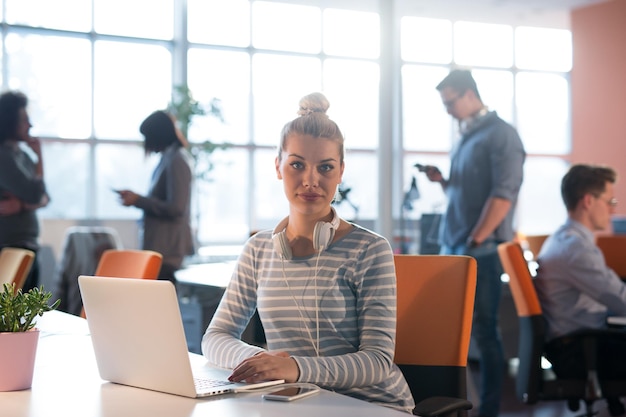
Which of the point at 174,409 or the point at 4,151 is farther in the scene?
the point at 4,151

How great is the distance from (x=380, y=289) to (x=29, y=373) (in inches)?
28.4

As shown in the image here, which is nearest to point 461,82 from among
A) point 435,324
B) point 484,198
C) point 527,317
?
point 484,198

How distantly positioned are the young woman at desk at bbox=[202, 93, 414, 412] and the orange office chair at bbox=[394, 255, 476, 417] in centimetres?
15

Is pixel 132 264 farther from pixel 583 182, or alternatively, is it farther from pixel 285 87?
pixel 285 87

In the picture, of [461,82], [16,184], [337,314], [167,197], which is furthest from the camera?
[167,197]

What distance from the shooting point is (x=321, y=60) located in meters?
10.7

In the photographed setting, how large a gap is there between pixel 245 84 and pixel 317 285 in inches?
332

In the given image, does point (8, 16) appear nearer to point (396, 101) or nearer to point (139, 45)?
point (139, 45)

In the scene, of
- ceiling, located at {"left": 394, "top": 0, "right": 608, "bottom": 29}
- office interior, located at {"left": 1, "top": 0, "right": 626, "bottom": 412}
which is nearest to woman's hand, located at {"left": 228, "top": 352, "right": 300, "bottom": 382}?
office interior, located at {"left": 1, "top": 0, "right": 626, "bottom": 412}

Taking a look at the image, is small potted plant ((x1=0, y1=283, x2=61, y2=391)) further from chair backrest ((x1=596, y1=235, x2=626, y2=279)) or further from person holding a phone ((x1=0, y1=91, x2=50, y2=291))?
chair backrest ((x1=596, y1=235, x2=626, y2=279))

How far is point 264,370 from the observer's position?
154cm

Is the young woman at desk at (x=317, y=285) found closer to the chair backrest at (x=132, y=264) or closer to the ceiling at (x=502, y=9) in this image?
the chair backrest at (x=132, y=264)

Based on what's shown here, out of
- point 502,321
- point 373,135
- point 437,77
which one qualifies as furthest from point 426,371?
point 437,77

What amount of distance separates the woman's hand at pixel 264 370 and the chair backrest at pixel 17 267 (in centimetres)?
183
